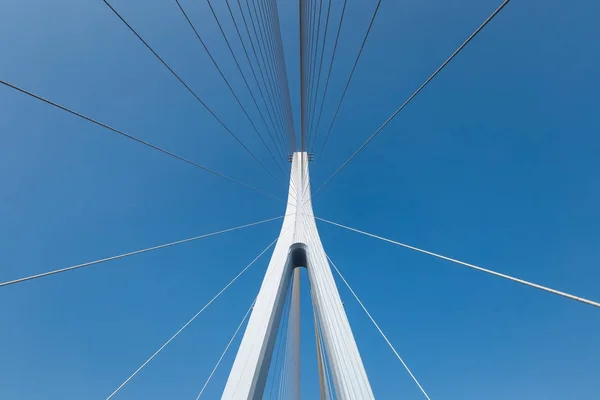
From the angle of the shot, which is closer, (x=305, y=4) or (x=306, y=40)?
(x=305, y=4)

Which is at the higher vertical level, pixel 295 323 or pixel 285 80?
pixel 285 80

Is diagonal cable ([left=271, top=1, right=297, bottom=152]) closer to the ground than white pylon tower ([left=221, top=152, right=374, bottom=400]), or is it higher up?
higher up

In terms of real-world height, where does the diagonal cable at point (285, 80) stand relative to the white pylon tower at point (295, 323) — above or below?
above

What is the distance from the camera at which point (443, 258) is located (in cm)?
144

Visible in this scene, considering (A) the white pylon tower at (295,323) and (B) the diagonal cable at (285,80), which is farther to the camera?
(B) the diagonal cable at (285,80)

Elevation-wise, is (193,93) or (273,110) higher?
(273,110)

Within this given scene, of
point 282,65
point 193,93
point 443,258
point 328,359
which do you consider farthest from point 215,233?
point 282,65

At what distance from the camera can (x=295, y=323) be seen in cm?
450

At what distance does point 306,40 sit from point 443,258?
3.37 metres

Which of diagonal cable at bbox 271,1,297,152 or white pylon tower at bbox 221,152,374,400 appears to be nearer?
white pylon tower at bbox 221,152,374,400

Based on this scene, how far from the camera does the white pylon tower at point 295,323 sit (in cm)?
235

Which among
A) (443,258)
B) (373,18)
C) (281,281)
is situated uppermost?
(373,18)

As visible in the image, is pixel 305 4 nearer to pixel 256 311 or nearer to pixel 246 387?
pixel 256 311

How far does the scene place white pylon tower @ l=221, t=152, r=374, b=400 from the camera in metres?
2.35
